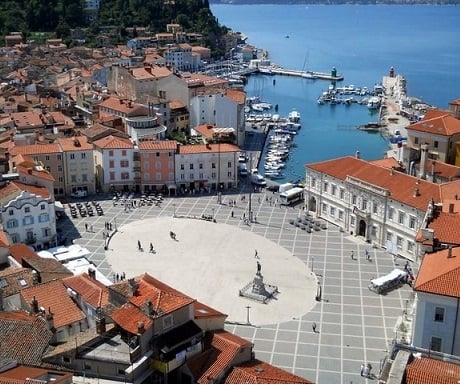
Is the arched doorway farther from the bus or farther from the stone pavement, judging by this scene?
the bus

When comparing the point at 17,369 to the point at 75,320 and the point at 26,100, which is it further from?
the point at 26,100

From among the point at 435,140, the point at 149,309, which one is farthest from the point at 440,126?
the point at 149,309

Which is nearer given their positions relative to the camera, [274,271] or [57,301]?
[57,301]

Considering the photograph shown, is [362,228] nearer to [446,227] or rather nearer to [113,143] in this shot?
[446,227]

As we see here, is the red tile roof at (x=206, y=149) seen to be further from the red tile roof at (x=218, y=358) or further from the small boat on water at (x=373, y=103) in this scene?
the small boat on water at (x=373, y=103)

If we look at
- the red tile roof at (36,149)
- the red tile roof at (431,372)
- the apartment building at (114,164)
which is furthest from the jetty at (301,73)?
the red tile roof at (431,372)

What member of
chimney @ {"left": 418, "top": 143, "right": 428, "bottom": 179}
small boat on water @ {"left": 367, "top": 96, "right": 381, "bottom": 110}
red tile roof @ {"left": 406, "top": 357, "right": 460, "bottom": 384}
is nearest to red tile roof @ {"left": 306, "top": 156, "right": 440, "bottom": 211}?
chimney @ {"left": 418, "top": 143, "right": 428, "bottom": 179}
